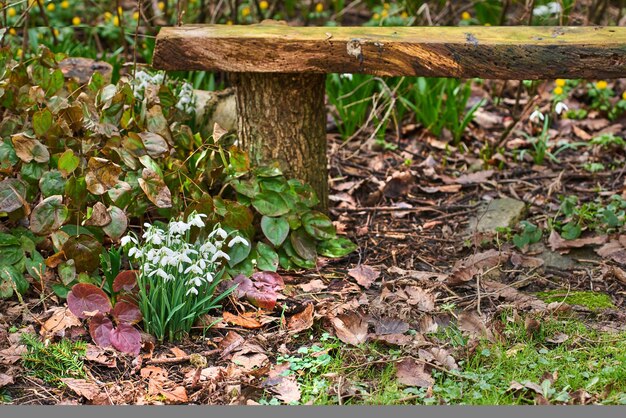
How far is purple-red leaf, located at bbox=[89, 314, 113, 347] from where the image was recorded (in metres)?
Answer: 2.90

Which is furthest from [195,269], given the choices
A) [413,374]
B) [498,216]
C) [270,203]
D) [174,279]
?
[498,216]

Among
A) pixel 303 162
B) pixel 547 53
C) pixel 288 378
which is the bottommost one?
pixel 288 378

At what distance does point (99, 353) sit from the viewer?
9.36 ft

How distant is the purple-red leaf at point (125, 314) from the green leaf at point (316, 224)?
0.86 meters

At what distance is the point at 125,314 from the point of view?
2.98m

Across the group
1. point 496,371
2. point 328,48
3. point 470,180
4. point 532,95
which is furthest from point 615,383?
point 532,95

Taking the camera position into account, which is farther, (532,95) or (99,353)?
(532,95)

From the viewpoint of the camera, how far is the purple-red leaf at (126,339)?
287cm

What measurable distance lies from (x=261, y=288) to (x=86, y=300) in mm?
647

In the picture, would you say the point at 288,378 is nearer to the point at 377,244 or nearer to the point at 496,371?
the point at 496,371

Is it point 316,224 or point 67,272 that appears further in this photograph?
point 316,224

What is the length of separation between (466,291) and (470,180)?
3.97ft

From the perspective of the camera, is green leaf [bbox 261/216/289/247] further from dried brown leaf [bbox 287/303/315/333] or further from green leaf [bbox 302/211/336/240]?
dried brown leaf [bbox 287/303/315/333]

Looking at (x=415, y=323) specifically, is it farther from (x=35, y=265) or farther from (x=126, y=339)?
(x=35, y=265)
